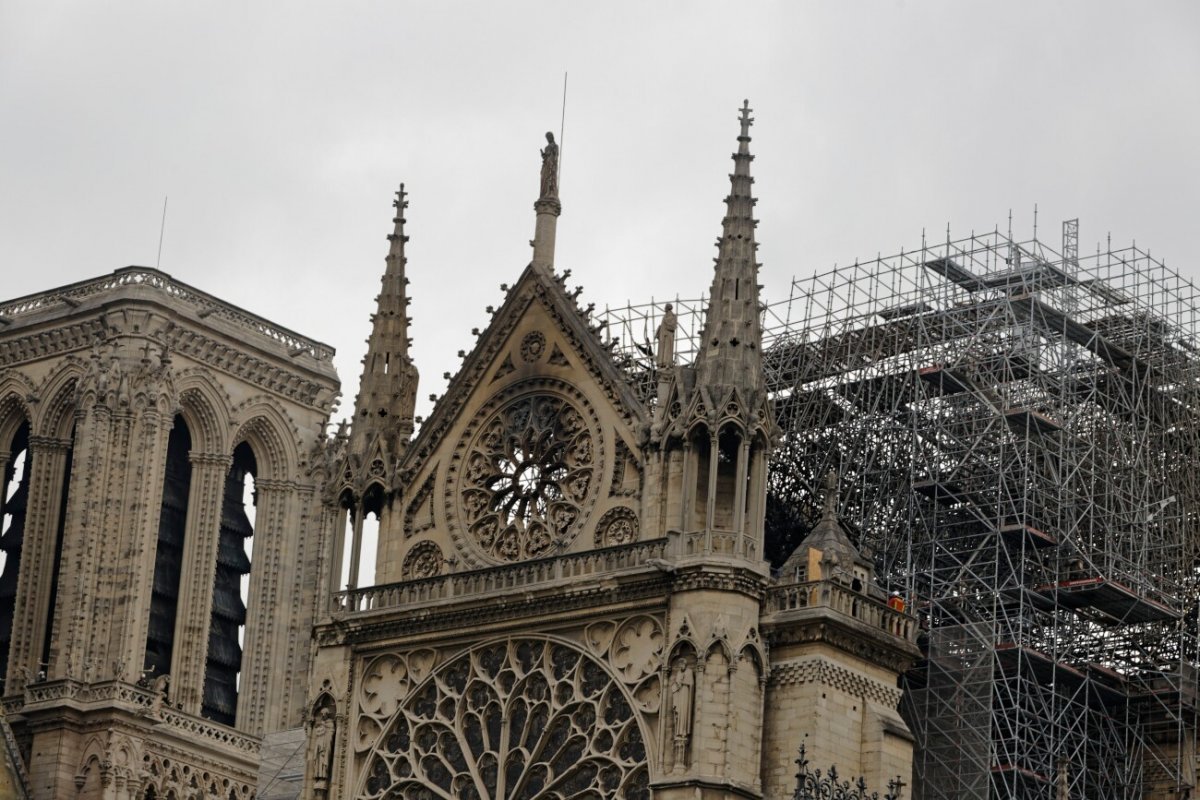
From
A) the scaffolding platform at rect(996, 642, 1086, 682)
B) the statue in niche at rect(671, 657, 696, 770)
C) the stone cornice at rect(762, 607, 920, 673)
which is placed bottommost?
the statue in niche at rect(671, 657, 696, 770)

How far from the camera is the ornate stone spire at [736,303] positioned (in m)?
42.4

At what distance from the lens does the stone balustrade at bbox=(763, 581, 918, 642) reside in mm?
41719

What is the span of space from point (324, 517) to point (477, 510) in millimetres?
18641

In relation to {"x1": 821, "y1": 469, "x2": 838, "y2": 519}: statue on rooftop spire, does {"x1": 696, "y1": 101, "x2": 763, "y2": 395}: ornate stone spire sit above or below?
above

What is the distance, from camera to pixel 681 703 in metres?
40.6

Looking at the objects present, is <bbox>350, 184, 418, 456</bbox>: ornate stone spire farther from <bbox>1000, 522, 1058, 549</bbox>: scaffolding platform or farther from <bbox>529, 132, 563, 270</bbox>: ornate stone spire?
<bbox>1000, 522, 1058, 549</bbox>: scaffolding platform

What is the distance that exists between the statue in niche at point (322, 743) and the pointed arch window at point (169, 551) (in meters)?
16.2

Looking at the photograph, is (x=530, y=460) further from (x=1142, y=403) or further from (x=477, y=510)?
(x=1142, y=403)

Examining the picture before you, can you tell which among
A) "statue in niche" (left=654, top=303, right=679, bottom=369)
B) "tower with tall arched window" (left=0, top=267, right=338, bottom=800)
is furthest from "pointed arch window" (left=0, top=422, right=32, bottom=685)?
"statue in niche" (left=654, top=303, right=679, bottom=369)

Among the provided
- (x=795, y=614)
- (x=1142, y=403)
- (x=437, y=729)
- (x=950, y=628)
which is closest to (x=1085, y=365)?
(x=1142, y=403)

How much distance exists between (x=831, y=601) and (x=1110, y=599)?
6404 millimetres

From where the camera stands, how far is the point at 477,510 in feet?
148

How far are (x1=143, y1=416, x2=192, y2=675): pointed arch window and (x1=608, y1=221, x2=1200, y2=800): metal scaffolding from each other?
1678 centimetres

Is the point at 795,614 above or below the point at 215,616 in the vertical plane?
below
